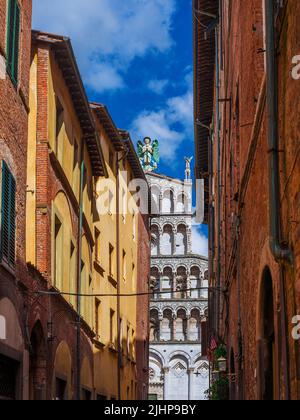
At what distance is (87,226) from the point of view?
25047 mm

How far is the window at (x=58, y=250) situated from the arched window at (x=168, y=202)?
53.1 m

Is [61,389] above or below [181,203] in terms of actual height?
→ below

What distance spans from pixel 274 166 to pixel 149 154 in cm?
6722

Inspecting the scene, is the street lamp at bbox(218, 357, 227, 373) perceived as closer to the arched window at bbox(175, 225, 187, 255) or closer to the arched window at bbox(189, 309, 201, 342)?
the arched window at bbox(189, 309, 201, 342)

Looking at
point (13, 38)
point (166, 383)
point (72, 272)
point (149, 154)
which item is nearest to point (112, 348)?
point (72, 272)

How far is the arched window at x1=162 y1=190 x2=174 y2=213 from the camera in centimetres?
7325

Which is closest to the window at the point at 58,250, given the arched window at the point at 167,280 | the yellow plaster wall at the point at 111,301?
the yellow plaster wall at the point at 111,301

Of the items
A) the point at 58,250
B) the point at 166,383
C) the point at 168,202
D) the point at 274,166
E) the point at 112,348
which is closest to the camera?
the point at 274,166

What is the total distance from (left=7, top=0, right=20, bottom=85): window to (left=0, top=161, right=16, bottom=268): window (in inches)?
67.7

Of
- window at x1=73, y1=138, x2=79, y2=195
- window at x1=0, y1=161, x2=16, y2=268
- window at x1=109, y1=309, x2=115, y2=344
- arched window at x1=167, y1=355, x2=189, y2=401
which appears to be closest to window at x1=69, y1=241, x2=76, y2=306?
window at x1=73, y1=138, x2=79, y2=195

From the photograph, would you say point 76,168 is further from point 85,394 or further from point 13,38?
point 13,38

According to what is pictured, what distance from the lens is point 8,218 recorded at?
13719 millimetres

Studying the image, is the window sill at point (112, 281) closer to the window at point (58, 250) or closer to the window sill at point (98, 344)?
the window sill at point (98, 344)
